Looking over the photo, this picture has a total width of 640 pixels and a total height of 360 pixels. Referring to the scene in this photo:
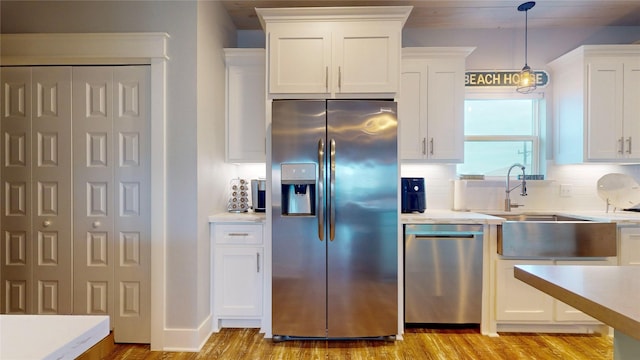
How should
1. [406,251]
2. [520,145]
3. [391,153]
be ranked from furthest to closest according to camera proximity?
[520,145] → [406,251] → [391,153]

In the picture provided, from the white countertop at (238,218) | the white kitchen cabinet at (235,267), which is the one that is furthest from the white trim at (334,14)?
the white kitchen cabinet at (235,267)

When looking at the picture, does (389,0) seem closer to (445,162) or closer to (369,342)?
(445,162)

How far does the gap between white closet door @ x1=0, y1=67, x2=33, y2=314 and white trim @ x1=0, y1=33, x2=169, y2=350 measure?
9.7 inches

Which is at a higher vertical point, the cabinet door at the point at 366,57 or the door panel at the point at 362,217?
the cabinet door at the point at 366,57

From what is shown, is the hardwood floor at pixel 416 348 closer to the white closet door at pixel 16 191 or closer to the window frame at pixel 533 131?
the white closet door at pixel 16 191

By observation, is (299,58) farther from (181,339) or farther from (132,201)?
(181,339)

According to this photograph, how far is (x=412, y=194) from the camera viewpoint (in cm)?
294

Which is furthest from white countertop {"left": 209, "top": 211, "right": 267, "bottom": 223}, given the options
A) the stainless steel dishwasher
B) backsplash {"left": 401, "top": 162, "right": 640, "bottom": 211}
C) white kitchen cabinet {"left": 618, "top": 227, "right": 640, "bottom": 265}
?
white kitchen cabinet {"left": 618, "top": 227, "right": 640, "bottom": 265}

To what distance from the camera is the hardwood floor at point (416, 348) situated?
7.59ft

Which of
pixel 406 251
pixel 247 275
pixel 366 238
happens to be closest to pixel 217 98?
pixel 247 275

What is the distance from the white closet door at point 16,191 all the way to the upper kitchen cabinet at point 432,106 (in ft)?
9.65

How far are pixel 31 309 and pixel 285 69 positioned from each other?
2.62 m

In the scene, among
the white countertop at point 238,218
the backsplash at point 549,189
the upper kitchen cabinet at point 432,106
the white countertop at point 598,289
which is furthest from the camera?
the backsplash at point 549,189

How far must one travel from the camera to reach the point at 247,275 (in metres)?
2.69
